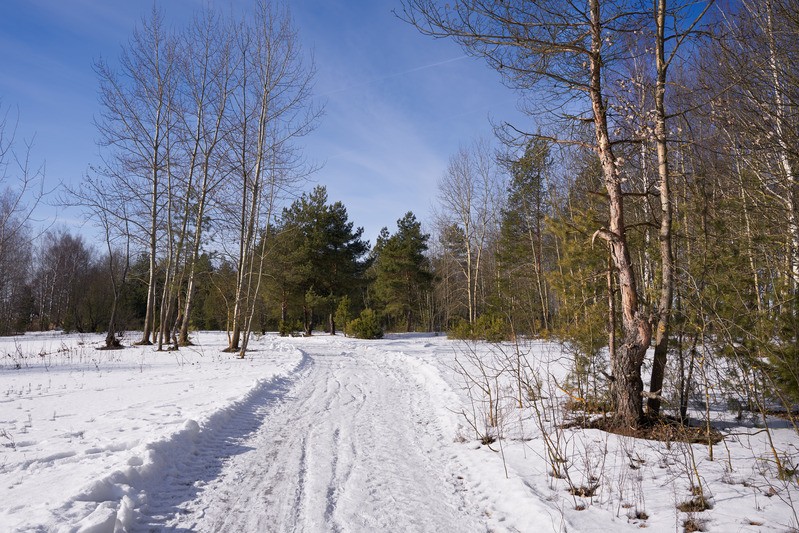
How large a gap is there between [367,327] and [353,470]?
2229 cm

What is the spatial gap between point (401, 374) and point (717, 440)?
24.6ft

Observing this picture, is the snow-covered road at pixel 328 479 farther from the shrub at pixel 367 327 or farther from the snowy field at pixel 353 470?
the shrub at pixel 367 327

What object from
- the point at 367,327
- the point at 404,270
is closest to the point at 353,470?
the point at 367,327

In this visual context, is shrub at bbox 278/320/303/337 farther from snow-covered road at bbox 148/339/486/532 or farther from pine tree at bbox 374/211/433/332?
snow-covered road at bbox 148/339/486/532

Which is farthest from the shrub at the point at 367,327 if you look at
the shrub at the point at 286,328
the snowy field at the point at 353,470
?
the snowy field at the point at 353,470

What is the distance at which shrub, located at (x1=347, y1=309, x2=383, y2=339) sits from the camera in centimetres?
2641

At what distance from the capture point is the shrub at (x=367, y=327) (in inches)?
1040

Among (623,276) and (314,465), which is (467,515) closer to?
(314,465)

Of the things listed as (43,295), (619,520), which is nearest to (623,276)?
(619,520)

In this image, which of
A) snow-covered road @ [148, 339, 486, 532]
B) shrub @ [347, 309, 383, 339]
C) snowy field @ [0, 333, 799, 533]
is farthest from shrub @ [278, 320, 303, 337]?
snow-covered road @ [148, 339, 486, 532]

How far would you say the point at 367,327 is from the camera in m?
26.4

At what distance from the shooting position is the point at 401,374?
1145 cm

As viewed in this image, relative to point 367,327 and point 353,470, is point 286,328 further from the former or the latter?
point 353,470

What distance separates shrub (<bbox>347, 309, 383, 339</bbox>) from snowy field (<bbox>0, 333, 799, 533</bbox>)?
18871 mm
